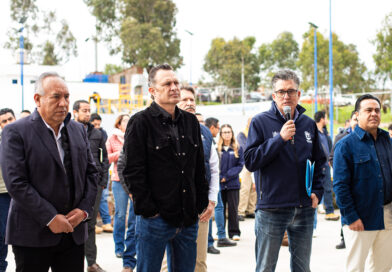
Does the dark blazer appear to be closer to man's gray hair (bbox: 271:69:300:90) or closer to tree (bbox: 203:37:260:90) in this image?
man's gray hair (bbox: 271:69:300:90)

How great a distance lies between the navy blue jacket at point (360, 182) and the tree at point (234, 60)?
136ft

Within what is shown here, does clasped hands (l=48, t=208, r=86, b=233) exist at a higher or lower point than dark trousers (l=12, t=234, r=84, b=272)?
higher

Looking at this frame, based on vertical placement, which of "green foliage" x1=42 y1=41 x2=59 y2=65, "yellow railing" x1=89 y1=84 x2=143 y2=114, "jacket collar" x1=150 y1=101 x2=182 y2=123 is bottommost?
"jacket collar" x1=150 y1=101 x2=182 y2=123

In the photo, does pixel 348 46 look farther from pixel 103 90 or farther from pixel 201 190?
pixel 201 190

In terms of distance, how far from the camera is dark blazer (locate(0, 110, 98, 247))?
124 inches

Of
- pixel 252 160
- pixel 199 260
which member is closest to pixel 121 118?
pixel 199 260

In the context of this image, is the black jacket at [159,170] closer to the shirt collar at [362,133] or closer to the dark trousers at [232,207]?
the shirt collar at [362,133]

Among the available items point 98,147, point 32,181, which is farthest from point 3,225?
point 32,181

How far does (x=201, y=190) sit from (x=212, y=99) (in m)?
43.4

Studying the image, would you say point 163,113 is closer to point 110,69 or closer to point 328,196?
point 328,196

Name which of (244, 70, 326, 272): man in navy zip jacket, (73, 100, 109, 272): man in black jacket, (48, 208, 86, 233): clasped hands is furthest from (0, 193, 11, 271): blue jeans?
(244, 70, 326, 272): man in navy zip jacket

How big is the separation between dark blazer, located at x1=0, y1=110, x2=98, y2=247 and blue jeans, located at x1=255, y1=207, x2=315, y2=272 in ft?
5.27

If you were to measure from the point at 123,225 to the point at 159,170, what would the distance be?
359 cm

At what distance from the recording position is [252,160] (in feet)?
12.8
